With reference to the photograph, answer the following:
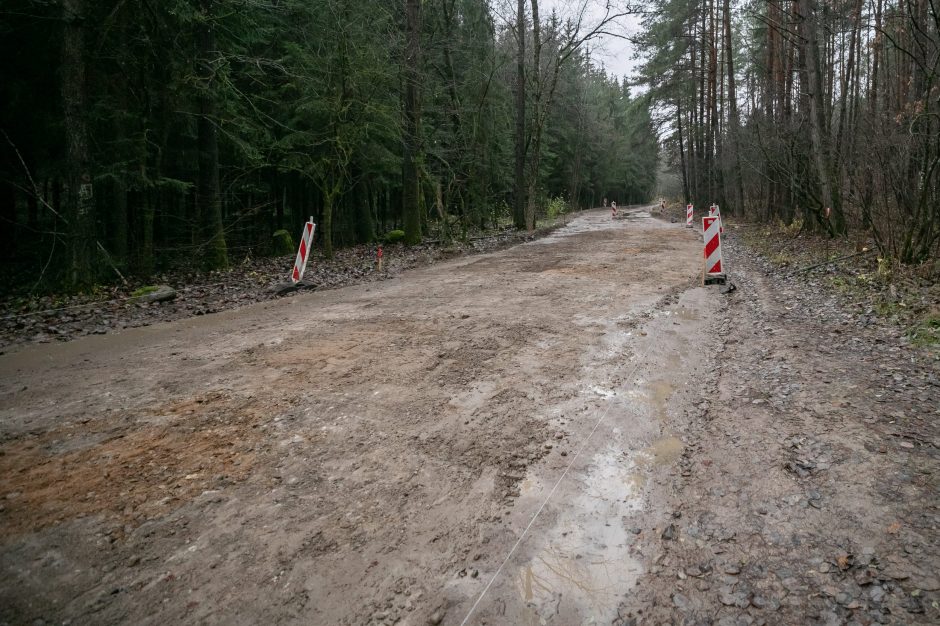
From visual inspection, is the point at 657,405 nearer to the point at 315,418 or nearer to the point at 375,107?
the point at 315,418

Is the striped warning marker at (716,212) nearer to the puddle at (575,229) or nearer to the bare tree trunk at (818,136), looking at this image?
the bare tree trunk at (818,136)

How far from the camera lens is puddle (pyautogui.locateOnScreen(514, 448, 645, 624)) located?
7.60 feet

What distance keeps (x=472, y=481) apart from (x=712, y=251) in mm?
7946

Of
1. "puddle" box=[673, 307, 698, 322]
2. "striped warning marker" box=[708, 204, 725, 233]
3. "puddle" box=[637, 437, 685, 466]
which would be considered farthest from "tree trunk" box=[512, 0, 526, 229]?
"puddle" box=[637, 437, 685, 466]

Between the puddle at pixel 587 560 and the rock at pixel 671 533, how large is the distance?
7.3 inches

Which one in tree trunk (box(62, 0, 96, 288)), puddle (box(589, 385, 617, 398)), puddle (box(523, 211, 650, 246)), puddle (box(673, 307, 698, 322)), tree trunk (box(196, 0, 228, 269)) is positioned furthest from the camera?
puddle (box(523, 211, 650, 246))

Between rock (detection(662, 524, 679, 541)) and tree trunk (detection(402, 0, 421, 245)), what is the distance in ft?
50.7

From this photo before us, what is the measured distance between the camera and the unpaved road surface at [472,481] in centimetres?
235

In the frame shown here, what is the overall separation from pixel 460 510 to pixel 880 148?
33.1 ft

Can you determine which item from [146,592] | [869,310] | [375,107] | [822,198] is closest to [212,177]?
[375,107]

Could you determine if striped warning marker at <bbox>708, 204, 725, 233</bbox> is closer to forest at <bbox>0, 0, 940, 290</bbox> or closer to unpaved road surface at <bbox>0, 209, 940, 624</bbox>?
forest at <bbox>0, 0, 940, 290</bbox>

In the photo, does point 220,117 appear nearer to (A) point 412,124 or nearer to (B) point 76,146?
(B) point 76,146

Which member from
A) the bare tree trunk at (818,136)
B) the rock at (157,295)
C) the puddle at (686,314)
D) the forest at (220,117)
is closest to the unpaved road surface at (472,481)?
the puddle at (686,314)

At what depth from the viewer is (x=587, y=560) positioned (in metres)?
2.61
